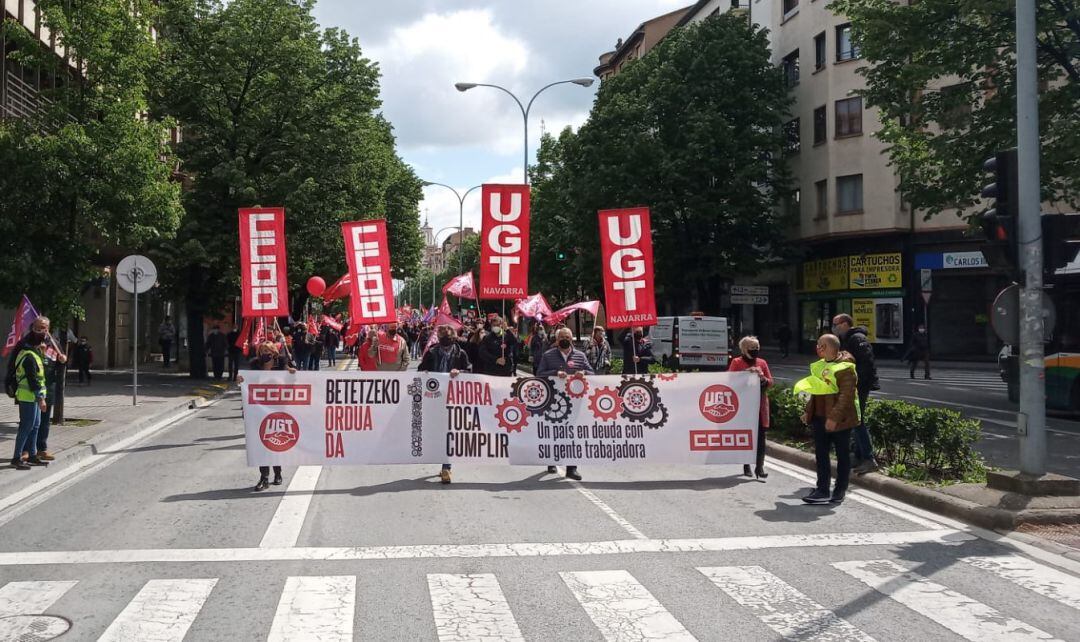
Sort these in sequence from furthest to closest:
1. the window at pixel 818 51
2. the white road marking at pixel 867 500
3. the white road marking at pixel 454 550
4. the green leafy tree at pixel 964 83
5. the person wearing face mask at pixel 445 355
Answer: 1. the window at pixel 818 51
2. the green leafy tree at pixel 964 83
3. the person wearing face mask at pixel 445 355
4. the white road marking at pixel 867 500
5. the white road marking at pixel 454 550

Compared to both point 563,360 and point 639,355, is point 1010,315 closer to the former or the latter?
point 563,360

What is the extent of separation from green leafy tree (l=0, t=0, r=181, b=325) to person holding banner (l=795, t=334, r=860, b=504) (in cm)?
1146

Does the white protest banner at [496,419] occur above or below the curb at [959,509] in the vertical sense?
above

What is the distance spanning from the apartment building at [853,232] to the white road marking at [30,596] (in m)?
33.8

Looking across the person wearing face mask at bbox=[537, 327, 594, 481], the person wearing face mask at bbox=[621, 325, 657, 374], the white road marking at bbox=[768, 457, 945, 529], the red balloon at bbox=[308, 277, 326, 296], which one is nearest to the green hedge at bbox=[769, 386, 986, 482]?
the white road marking at bbox=[768, 457, 945, 529]

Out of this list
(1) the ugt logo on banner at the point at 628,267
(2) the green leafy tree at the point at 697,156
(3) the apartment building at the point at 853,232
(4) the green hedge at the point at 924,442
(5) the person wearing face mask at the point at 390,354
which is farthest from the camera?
(2) the green leafy tree at the point at 697,156

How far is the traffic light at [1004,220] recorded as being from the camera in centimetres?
887

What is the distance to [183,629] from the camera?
518 centimetres

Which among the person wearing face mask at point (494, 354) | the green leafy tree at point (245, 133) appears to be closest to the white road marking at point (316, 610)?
the person wearing face mask at point (494, 354)

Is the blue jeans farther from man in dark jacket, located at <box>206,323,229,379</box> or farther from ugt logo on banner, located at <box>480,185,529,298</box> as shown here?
man in dark jacket, located at <box>206,323,229,379</box>

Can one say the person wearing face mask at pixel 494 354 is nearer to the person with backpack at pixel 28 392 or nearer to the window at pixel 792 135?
the person with backpack at pixel 28 392

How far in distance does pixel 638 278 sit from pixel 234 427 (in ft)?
24.3

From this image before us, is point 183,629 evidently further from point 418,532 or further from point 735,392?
point 735,392

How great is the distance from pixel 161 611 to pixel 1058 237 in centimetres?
833
